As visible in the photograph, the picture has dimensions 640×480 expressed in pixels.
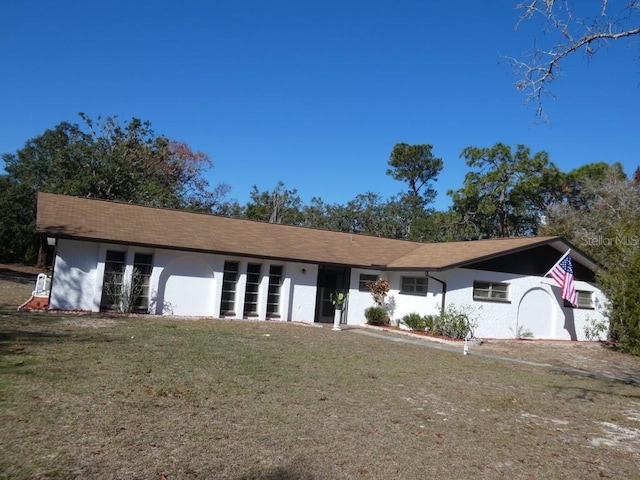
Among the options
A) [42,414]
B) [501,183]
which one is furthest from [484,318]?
[501,183]

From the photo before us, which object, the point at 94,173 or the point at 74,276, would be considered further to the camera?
the point at 94,173

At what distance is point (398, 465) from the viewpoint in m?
5.38

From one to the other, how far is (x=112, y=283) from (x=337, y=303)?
27.3 ft

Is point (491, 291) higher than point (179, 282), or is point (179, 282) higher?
point (491, 291)

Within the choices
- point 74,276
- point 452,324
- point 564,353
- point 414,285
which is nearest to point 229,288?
point 74,276

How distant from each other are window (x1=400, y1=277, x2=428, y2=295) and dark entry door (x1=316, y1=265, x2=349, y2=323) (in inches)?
96.9

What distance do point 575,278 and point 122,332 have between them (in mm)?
19220

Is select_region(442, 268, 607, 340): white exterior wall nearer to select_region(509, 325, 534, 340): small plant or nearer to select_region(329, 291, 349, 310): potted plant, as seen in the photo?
select_region(509, 325, 534, 340): small plant

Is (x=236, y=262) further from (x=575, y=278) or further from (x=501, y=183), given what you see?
(x=501, y=183)

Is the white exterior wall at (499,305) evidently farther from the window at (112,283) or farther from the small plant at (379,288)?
the window at (112,283)

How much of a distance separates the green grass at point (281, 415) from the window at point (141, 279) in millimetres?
5624

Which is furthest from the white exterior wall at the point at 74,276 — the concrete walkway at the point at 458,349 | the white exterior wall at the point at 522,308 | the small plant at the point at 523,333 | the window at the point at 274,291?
the small plant at the point at 523,333

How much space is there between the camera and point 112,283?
17828 mm

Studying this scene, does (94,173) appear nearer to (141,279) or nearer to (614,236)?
(141,279)
